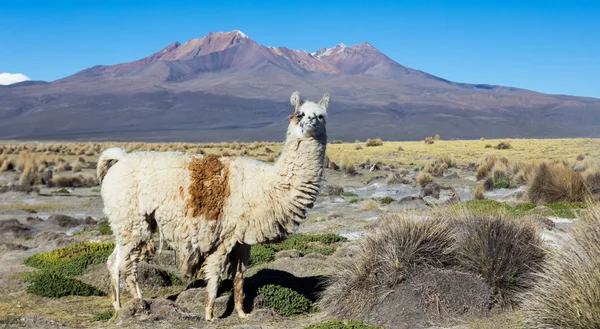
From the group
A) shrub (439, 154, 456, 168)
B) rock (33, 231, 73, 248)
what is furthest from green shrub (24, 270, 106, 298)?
shrub (439, 154, 456, 168)

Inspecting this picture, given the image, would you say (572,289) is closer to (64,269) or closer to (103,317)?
(103,317)

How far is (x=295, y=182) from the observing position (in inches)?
313

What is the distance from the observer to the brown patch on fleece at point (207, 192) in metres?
8.27

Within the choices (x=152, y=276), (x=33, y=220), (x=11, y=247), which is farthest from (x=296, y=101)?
(x=33, y=220)

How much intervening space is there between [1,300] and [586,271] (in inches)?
309

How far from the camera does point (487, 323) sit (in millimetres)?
7414

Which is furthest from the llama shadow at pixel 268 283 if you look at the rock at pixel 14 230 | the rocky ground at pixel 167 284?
the rock at pixel 14 230

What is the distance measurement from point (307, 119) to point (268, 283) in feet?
8.66

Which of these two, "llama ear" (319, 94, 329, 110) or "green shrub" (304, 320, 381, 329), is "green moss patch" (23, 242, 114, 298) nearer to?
"green shrub" (304, 320, 381, 329)

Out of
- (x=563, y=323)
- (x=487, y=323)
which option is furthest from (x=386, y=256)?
(x=563, y=323)

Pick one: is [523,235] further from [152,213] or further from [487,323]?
[152,213]

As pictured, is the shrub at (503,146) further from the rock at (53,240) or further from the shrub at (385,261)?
the shrub at (385,261)

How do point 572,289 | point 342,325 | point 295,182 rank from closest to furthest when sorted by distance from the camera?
point 572,289 → point 342,325 → point 295,182

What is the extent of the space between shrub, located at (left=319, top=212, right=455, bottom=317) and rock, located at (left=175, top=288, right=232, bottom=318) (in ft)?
4.02
